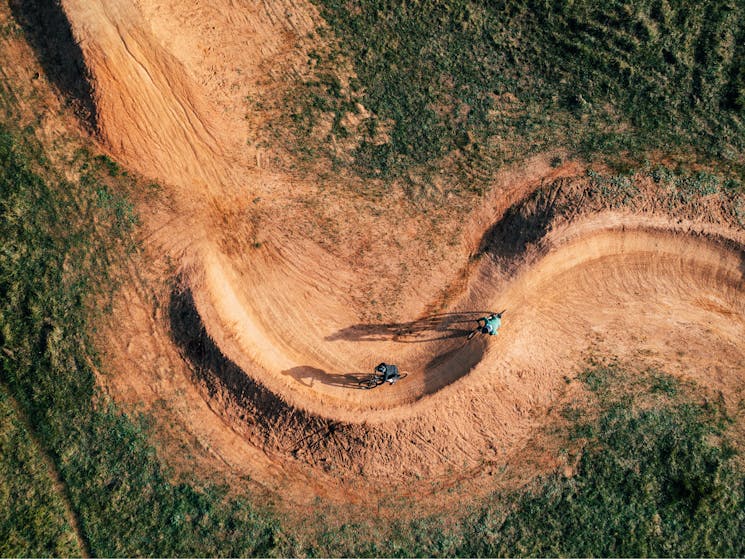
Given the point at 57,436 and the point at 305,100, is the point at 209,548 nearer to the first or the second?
the point at 57,436

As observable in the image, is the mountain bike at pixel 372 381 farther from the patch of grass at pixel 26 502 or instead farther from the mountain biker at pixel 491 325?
the patch of grass at pixel 26 502

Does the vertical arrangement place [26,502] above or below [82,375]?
below

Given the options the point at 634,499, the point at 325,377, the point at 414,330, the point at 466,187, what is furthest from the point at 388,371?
the point at 634,499

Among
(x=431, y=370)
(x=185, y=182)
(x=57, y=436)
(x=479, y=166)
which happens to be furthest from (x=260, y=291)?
(x=479, y=166)

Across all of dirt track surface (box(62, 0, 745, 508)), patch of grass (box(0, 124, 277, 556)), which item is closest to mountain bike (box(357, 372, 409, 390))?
dirt track surface (box(62, 0, 745, 508))

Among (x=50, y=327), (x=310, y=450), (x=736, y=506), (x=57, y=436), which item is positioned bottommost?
(x=736, y=506)

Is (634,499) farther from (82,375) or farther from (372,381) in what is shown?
(82,375)

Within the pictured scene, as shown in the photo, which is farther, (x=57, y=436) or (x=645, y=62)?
(x=645, y=62)
